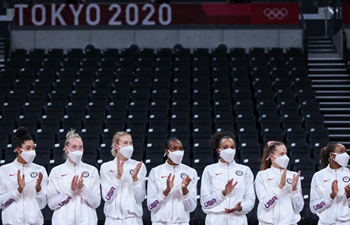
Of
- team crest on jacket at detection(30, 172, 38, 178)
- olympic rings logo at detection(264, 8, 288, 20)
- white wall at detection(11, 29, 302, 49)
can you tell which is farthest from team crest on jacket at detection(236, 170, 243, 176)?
white wall at detection(11, 29, 302, 49)

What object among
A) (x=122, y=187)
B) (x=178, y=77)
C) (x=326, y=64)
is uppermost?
(x=326, y=64)

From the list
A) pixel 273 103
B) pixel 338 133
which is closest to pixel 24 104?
pixel 273 103

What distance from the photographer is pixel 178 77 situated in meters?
22.5

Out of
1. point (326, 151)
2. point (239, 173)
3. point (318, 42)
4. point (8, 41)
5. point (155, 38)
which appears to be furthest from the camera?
point (318, 42)

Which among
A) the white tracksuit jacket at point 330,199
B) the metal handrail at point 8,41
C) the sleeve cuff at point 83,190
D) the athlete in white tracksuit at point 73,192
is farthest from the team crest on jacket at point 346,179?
the metal handrail at point 8,41

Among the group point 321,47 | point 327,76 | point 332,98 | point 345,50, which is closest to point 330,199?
point 332,98

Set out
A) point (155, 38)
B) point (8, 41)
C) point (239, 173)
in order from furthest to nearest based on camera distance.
→ point (155, 38) < point (8, 41) < point (239, 173)

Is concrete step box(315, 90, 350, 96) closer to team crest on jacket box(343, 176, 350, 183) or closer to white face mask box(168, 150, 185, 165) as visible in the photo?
team crest on jacket box(343, 176, 350, 183)

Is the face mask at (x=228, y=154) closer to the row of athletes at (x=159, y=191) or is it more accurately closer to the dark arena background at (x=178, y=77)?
the row of athletes at (x=159, y=191)

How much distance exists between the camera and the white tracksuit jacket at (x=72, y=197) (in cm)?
973

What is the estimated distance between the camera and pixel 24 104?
67.6 ft

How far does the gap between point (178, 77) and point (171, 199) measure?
1273cm

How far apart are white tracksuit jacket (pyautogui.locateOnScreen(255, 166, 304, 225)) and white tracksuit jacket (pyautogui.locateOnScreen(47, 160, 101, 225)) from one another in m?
2.06

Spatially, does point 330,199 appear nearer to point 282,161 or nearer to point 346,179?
point 346,179
